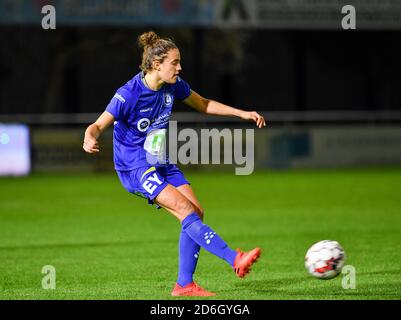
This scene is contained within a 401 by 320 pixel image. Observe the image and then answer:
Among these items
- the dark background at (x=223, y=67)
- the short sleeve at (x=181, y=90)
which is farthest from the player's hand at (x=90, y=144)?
the dark background at (x=223, y=67)

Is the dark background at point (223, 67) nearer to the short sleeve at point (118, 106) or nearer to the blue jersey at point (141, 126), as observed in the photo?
the blue jersey at point (141, 126)

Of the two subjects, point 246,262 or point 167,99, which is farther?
point 167,99

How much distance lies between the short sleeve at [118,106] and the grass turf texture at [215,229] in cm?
143

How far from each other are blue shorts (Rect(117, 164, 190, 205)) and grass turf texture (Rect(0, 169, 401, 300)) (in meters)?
0.82

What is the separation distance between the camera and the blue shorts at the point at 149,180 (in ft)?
24.1

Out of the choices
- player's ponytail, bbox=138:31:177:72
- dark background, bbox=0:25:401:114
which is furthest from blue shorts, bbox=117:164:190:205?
dark background, bbox=0:25:401:114

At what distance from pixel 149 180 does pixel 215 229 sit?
544cm

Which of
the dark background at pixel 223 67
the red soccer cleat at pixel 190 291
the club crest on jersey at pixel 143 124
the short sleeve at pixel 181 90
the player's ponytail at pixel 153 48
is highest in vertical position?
the dark background at pixel 223 67

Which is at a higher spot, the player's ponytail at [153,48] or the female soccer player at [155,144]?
the player's ponytail at [153,48]

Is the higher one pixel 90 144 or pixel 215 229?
pixel 90 144

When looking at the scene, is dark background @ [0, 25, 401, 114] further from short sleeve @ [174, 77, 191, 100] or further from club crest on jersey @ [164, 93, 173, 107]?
club crest on jersey @ [164, 93, 173, 107]

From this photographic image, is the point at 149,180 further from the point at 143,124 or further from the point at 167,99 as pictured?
the point at 167,99

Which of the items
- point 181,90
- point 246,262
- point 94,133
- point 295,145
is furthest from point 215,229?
point 295,145

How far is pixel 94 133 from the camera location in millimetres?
6934
